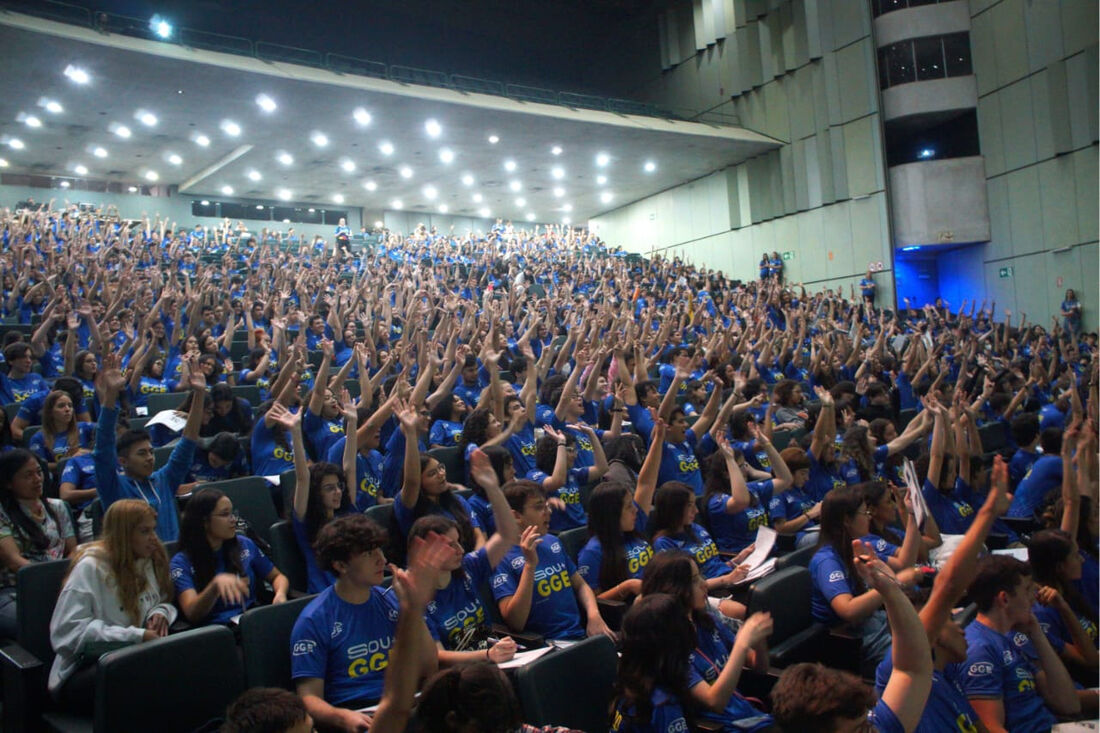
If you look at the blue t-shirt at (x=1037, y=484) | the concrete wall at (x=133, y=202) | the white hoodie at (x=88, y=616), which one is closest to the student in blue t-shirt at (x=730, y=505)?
the blue t-shirt at (x=1037, y=484)

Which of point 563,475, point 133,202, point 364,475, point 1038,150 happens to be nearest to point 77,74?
point 133,202

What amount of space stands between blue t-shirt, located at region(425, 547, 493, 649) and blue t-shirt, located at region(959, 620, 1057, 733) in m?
1.81

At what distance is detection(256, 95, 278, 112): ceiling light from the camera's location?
51.2ft

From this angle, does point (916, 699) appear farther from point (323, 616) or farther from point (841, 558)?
point (323, 616)

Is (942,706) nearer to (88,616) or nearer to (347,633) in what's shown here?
(347,633)

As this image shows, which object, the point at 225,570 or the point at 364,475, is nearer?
the point at 225,570

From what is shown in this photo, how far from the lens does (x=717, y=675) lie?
8.52 ft

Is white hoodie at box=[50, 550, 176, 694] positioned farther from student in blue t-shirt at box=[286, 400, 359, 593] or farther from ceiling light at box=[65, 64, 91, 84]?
ceiling light at box=[65, 64, 91, 84]

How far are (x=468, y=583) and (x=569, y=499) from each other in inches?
61.2

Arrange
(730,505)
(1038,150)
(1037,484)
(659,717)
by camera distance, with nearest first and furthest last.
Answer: (659,717)
(730,505)
(1037,484)
(1038,150)

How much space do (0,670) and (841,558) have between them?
340 centimetres

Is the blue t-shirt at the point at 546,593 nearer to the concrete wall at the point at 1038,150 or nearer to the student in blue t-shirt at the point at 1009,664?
the student in blue t-shirt at the point at 1009,664

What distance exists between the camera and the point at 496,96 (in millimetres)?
17703

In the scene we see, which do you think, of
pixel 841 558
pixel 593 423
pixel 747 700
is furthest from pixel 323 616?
pixel 593 423
